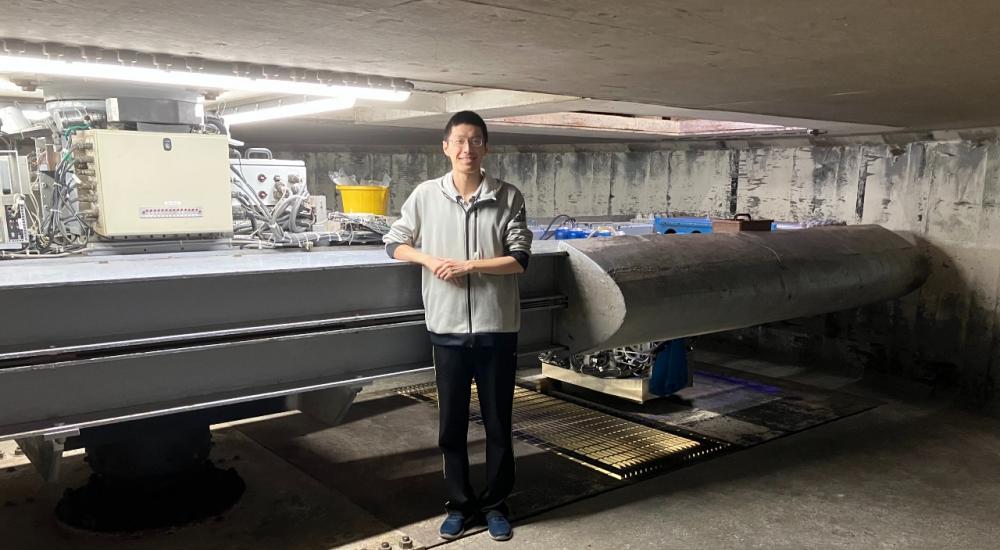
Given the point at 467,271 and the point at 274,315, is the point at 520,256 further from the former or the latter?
the point at 274,315

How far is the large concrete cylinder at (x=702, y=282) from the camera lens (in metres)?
3.30

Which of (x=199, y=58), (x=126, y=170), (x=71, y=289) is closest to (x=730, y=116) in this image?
(x=199, y=58)

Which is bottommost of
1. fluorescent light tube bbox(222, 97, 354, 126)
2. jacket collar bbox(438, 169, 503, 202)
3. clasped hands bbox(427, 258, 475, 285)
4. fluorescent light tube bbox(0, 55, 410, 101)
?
clasped hands bbox(427, 258, 475, 285)

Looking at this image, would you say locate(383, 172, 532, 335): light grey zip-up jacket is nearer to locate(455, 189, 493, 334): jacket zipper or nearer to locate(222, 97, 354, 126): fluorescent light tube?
locate(455, 189, 493, 334): jacket zipper

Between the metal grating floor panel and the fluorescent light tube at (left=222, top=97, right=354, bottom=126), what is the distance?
7.52ft

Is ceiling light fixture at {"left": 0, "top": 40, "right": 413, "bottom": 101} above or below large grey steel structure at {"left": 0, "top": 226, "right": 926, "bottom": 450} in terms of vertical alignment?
above

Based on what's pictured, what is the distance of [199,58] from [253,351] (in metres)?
1.23

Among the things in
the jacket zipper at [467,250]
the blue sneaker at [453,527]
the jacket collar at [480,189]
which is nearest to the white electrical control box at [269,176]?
the jacket collar at [480,189]

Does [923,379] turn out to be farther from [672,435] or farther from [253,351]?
[253,351]

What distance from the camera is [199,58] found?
2748 millimetres

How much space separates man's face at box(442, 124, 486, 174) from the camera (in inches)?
108

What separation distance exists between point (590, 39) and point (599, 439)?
2883mm

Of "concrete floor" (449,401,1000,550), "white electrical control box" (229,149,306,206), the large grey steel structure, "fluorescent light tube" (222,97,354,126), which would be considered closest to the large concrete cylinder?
the large grey steel structure

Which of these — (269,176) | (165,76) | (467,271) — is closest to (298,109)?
(269,176)
